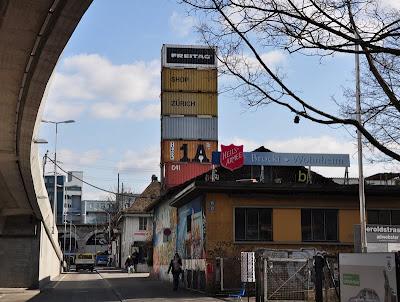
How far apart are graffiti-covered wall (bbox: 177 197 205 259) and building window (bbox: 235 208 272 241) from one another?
1.52 metres

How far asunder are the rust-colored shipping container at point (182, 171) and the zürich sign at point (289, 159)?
82.9 ft

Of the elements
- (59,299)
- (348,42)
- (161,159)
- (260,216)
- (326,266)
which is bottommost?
(59,299)

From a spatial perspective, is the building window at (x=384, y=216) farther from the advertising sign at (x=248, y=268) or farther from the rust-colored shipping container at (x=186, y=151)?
the rust-colored shipping container at (x=186, y=151)

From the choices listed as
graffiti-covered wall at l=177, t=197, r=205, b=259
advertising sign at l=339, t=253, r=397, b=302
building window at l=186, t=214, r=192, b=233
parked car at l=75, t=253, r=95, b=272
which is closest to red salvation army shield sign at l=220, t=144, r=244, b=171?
graffiti-covered wall at l=177, t=197, r=205, b=259

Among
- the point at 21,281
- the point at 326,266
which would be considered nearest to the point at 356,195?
the point at 326,266

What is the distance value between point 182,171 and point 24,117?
3759 centimetres

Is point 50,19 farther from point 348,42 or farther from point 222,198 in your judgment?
point 222,198

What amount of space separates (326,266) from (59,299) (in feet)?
37.3

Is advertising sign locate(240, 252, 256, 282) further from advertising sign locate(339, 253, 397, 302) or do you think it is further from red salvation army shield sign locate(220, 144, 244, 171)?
red salvation army shield sign locate(220, 144, 244, 171)

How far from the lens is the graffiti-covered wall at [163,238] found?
1465 inches

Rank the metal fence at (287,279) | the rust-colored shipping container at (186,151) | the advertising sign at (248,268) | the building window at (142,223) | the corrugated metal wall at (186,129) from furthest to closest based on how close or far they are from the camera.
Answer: the building window at (142,223) → the corrugated metal wall at (186,129) → the rust-colored shipping container at (186,151) → the advertising sign at (248,268) → the metal fence at (287,279)

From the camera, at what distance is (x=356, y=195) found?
27578 mm

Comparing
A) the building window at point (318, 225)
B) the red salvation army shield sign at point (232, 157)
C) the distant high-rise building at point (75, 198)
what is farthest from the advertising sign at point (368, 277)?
the distant high-rise building at point (75, 198)

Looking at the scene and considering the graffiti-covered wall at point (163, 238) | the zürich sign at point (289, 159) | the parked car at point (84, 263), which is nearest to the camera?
the zürich sign at point (289, 159)
